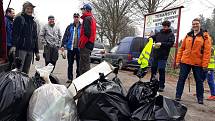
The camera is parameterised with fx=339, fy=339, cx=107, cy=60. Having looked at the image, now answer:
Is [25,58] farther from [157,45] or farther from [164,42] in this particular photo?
[164,42]

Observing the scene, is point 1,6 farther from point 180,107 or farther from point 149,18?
point 149,18

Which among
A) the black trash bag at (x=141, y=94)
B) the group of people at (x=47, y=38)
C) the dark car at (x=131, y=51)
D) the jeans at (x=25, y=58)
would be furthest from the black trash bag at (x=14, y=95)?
the dark car at (x=131, y=51)

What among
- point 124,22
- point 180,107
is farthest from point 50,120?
point 124,22

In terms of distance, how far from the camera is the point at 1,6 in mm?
3922

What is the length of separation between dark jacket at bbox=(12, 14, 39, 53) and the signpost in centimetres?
866

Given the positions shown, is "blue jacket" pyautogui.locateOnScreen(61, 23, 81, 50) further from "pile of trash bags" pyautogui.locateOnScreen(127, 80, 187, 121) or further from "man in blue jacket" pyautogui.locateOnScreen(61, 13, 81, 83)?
"pile of trash bags" pyautogui.locateOnScreen(127, 80, 187, 121)

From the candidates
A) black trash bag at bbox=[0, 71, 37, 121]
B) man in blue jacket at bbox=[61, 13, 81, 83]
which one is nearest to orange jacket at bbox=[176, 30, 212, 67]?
man in blue jacket at bbox=[61, 13, 81, 83]

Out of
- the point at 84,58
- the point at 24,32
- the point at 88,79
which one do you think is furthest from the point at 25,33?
the point at 88,79

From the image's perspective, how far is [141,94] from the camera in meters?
3.84

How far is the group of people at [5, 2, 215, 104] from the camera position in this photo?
226 inches

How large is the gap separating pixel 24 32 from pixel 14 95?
2.43m

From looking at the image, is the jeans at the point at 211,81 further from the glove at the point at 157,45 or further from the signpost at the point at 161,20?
the signpost at the point at 161,20

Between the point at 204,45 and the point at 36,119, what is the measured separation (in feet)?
13.7

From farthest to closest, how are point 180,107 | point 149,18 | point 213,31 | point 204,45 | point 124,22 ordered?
point 213,31 → point 124,22 → point 149,18 → point 204,45 → point 180,107
